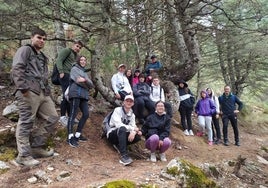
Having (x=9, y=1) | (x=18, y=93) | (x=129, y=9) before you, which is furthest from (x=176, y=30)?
(x=18, y=93)

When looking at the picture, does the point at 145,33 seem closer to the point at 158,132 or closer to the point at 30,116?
the point at 158,132

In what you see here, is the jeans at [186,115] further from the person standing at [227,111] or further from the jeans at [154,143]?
the jeans at [154,143]

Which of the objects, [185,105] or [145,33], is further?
[145,33]

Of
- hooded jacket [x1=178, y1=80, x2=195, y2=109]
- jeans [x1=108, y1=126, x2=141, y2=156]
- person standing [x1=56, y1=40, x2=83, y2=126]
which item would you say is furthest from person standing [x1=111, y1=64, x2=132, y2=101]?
hooded jacket [x1=178, y1=80, x2=195, y2=109]

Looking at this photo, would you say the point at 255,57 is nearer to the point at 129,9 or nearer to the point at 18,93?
the point at 129,9

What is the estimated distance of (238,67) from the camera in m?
16.4

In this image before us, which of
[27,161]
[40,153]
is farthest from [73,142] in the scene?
[27,161]

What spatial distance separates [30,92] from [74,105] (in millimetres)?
1416

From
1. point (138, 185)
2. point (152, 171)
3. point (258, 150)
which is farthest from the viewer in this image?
point (258, 150)

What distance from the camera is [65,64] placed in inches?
295

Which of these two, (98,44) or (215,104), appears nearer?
(98,44)

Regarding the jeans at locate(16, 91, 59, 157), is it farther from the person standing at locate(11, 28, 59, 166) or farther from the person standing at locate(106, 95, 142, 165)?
the person standing at locate(106, 95, 142, 165)

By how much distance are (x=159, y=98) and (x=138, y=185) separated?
13.7 feet

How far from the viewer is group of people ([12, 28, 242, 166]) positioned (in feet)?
18.0
